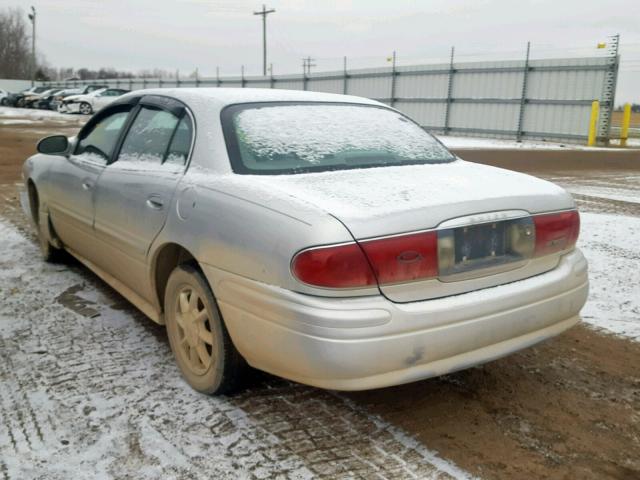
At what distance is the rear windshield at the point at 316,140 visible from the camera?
9.54ft

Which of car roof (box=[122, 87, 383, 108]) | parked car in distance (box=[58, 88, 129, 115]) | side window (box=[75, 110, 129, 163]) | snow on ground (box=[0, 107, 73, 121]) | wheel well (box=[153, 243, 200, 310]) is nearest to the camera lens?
wheel well (box=[153, 243, 200, 310])

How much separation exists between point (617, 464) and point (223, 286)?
171 cm

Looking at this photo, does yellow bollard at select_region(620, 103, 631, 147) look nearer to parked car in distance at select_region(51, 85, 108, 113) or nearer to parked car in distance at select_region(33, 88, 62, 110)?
parked car in distance at select_region(51, 85, 108, 113)

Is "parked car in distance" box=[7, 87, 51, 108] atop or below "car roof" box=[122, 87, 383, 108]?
below

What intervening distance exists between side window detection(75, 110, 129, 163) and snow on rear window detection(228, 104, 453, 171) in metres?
1.20

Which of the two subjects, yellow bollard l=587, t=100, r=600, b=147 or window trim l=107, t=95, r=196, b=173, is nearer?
window trim l=107, t=95, r=196, b=173

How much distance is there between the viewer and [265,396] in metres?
2.92

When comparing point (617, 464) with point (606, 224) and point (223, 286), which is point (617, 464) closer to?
point (223, 286)

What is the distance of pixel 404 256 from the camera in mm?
2340

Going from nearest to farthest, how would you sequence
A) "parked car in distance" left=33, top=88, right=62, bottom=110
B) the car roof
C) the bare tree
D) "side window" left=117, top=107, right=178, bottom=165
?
the car roof
"side window" left=117, top=107, right=178, bottom=165
"parked car in distance" left=33, top=88, right=62, bottom=110
the bare tree

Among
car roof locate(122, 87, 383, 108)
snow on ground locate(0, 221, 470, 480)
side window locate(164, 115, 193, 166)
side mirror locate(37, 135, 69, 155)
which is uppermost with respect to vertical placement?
car roof locate(122, 87, 383, 108)

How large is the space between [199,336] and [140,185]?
3.03 feet

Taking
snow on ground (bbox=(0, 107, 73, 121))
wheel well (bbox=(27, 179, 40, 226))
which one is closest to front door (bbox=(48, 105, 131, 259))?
wheel well (bbox=(27, 179, 40, 226))

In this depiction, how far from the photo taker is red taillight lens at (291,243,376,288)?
225cm
